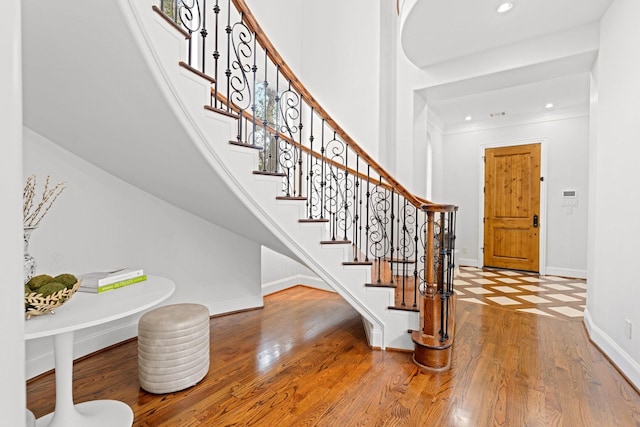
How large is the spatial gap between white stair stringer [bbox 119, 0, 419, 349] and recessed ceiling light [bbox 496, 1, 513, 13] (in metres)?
2.34

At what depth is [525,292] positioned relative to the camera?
4.37m

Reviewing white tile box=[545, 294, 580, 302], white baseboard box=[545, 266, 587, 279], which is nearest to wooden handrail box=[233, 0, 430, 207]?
white tile box=[545, 294, 580, 302]

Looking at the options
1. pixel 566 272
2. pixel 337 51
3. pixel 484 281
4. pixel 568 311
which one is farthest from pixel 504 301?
pixel 337 51

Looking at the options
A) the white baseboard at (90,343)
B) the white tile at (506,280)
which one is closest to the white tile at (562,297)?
the white tile at (506,280)

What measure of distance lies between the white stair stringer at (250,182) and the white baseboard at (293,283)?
1.69 metres

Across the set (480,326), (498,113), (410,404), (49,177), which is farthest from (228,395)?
(498,113)

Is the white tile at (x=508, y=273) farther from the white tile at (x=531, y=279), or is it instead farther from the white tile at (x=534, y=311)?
the white tile at (x=534, y=311)

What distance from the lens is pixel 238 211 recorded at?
228 centimetres

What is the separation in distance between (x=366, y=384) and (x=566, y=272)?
16.4 ft

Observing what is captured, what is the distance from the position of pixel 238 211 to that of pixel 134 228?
3.91ft

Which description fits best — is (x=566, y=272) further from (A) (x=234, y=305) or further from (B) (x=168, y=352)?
(B) (x=168, y=352)

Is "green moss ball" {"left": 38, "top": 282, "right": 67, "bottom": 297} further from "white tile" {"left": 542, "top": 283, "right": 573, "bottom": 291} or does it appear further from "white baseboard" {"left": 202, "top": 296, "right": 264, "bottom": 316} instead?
"white tile" {"left": 542, "top": 283, "right": 573, "bottom": 291}

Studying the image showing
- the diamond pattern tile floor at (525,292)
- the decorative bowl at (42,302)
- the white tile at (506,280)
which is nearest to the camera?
the decorative bowl at (42,302)

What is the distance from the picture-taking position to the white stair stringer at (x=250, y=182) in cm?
153
